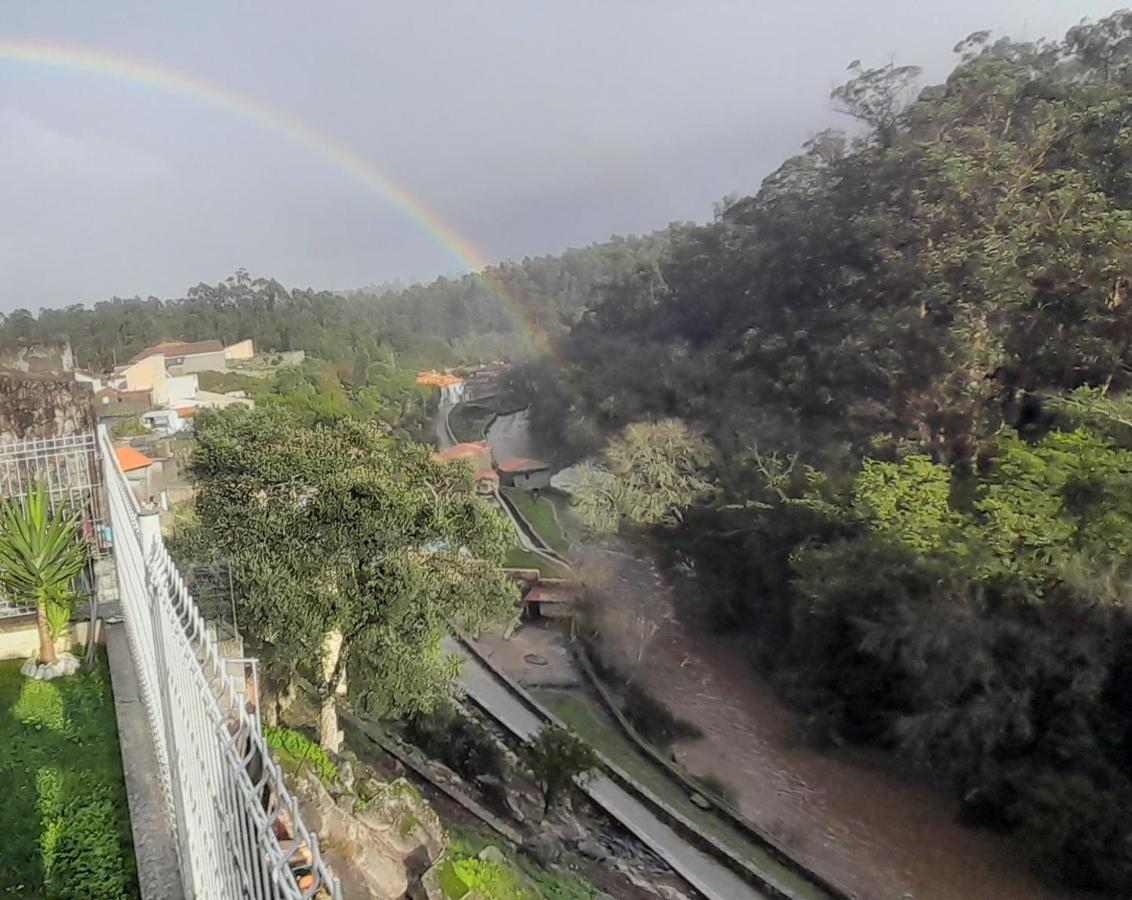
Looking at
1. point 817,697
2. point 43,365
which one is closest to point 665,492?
point 817,697

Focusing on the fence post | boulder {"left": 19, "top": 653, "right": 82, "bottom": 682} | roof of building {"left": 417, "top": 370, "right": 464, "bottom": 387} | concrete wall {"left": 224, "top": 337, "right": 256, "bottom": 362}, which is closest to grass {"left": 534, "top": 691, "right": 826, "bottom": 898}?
boulder {"left": 19, "top": 653, "right": 82, "bottom": 682}

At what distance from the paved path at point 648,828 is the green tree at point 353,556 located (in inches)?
176

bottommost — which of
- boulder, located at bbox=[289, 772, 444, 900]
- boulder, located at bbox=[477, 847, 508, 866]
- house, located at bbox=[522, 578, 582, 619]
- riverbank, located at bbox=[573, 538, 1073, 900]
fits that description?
riverbank, located at bbox=[573, 538, 1073, 900]

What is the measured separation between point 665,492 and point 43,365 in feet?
44.3

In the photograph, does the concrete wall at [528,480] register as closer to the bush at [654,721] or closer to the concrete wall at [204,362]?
the bush at [654,721]

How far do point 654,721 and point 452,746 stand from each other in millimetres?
4507

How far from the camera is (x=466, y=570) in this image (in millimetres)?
10070

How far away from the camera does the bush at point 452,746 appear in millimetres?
13164

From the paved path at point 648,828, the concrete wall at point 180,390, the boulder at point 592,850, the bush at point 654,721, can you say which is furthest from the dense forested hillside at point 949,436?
the concrete wall at point 180,390

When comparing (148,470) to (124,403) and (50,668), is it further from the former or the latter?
(124,403)

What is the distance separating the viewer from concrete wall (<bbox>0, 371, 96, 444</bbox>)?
272 inches

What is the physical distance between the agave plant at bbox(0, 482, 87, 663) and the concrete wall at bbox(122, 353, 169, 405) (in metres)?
32.4

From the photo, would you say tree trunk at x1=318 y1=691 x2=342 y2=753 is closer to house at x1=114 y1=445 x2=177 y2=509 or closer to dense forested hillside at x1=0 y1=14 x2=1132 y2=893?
house at x1=114 y1=445 x2=177 y2=509

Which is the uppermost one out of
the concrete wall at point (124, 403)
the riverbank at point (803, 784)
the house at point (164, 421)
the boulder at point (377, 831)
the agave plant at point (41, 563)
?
the agave plant at point (41, 563)
